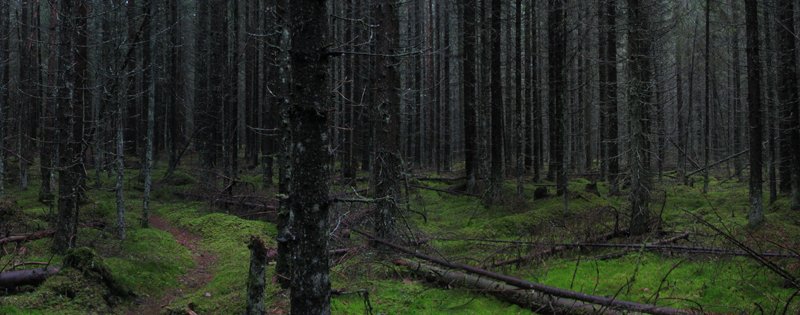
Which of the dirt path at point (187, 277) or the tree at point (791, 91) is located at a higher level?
the tree at point (791, 91)

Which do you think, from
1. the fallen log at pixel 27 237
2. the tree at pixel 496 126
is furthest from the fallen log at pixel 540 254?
the fallen log at pixel 27 237

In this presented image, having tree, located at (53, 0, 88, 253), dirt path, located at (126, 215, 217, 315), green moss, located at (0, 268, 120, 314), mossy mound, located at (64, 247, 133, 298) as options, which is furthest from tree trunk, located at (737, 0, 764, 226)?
tree, located at (53, 0, 88, 253)

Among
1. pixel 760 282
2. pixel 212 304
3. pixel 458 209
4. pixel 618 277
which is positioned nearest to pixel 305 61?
pixel 212 304

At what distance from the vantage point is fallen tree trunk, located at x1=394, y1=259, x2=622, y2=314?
6.12 meters

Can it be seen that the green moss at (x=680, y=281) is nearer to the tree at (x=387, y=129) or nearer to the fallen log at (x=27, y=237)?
the tree at (x=387, y=129)

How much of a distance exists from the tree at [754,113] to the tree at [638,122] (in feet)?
11.3

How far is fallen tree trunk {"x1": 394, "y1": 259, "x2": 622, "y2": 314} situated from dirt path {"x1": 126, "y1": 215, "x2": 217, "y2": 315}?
3.97 m

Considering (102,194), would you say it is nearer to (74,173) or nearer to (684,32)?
(74,173)

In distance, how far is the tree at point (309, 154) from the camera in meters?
4.17

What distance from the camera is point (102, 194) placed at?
2091cm

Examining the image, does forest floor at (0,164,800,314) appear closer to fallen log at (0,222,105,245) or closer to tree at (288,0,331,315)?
fallen log at (0,222,105,245)

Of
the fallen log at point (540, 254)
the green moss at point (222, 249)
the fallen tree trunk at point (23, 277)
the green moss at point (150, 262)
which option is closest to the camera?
the fallen tree trunk at point (23, 277)

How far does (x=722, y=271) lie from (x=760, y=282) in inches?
27.8

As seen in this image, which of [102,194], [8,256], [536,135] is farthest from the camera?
[536,135]
